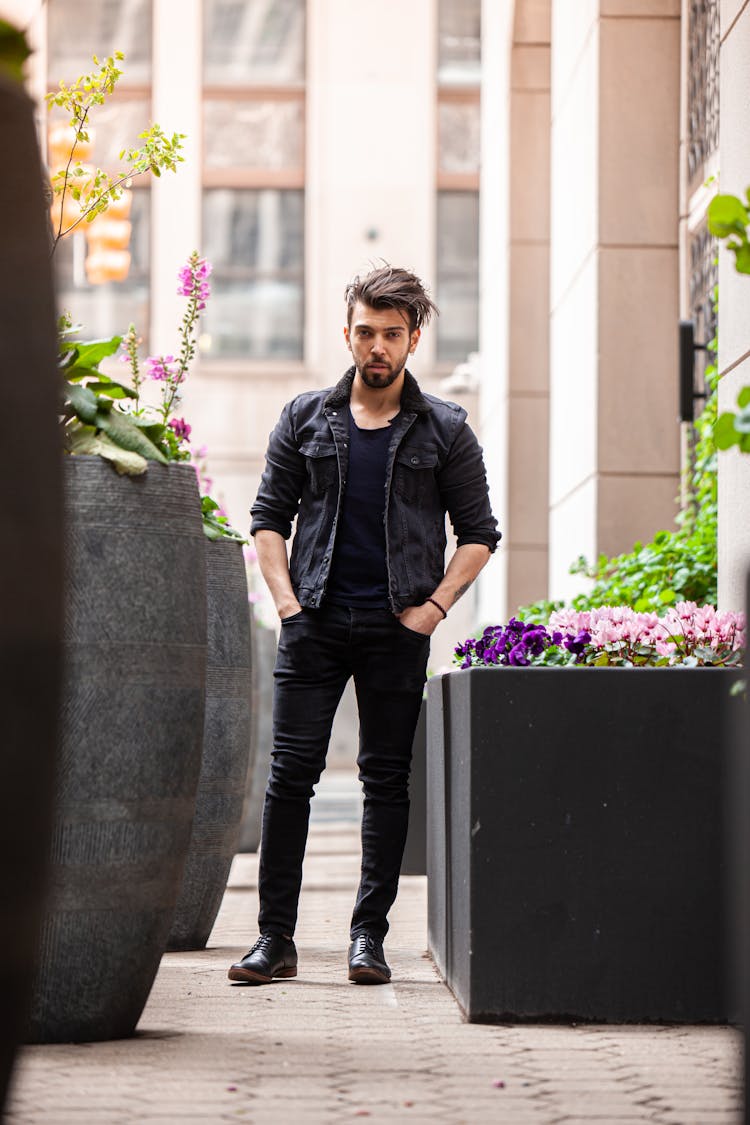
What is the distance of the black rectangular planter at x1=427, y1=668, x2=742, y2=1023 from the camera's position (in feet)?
13.9

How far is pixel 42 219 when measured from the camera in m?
2.44

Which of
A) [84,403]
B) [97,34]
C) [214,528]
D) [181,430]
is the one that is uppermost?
[97,34]

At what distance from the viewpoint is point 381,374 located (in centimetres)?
527

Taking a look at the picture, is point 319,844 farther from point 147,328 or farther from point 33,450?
point 147,328

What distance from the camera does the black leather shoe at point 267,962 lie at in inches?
198

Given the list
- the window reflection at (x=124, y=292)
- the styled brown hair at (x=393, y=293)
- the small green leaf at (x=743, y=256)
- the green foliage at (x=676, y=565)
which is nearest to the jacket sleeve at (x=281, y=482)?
the styled brown hair at (x=393, y=293)

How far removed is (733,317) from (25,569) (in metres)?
4.06

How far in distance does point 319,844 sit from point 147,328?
1556cm

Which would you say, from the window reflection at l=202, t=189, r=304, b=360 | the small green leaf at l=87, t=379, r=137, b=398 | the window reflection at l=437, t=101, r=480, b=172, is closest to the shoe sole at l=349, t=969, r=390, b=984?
the small green leaf at l=87, t=379, r=137, b=398

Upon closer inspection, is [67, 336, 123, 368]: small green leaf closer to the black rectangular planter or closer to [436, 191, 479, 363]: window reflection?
the black rectangular planter

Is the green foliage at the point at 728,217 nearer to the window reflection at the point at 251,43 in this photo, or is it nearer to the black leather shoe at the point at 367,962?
the black leather shoe at the point at 367,962

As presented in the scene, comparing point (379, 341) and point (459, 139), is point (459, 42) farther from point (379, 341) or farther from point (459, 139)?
point (379, 341)

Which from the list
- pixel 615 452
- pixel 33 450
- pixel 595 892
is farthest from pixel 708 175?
pixel 33 450

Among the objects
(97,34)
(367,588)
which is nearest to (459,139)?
(97,34)
